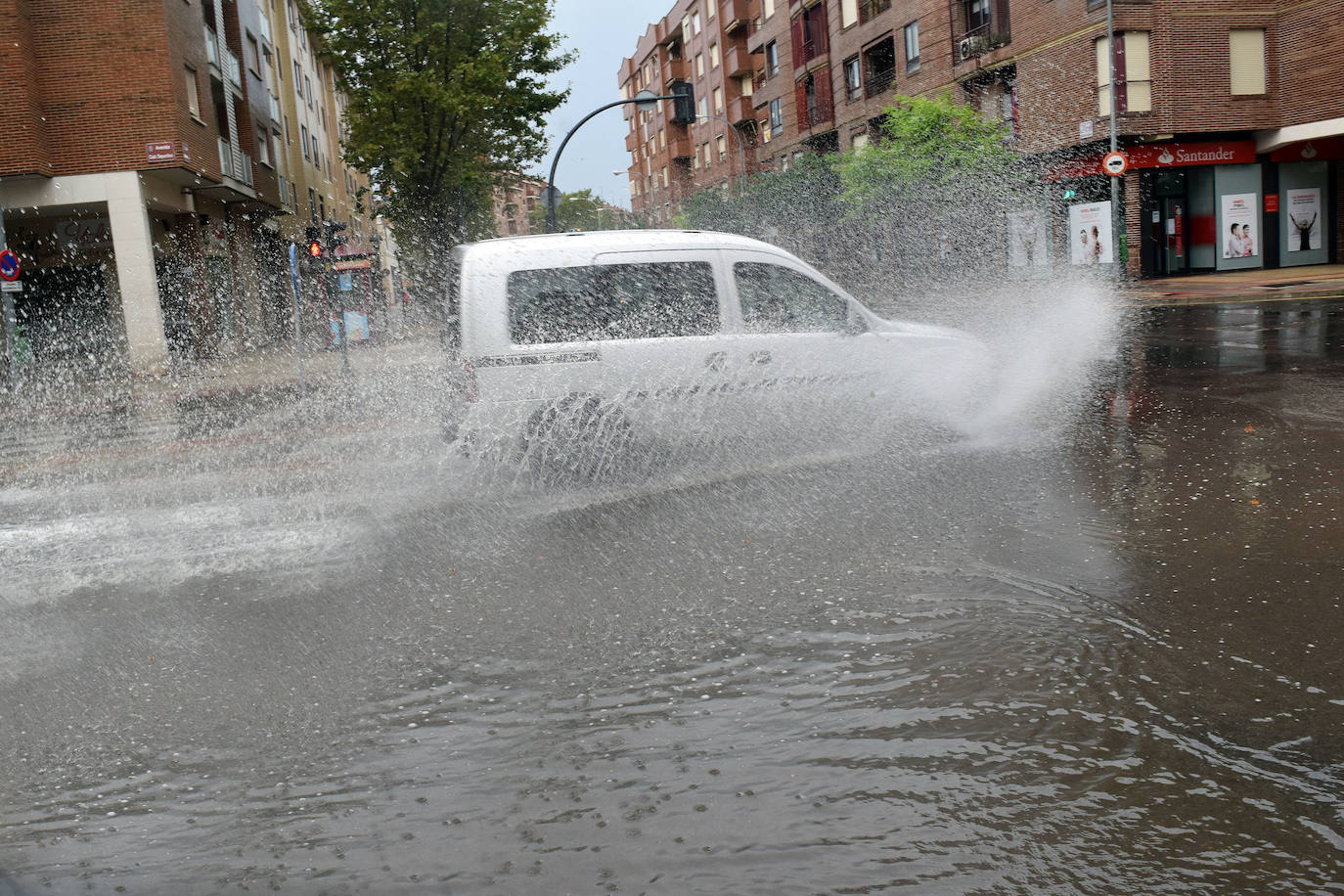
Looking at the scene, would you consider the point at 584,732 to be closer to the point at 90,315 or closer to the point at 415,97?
the point at 90,315

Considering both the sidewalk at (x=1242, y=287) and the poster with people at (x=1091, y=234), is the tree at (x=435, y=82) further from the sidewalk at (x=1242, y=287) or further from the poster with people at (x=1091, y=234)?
the sidewalk at (x=1242, y=287)

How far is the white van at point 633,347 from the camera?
7375mm

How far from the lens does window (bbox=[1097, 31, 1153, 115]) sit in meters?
30.5

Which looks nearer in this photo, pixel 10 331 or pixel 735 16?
pixel 10 331

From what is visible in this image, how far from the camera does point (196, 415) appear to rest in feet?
51.2

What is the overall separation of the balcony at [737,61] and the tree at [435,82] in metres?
28.5

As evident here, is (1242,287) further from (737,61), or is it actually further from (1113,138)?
(737,61)

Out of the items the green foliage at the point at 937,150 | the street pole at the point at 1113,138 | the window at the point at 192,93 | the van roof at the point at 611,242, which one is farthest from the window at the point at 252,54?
the van roof at the point at 611,242

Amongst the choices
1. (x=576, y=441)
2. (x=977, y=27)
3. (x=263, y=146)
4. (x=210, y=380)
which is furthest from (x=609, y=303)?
(x=977, y=27)

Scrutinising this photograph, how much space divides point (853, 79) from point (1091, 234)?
665 inches

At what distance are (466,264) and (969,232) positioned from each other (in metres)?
35.5

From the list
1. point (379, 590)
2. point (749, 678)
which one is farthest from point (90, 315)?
point (749, 678)

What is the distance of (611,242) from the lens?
302 inches

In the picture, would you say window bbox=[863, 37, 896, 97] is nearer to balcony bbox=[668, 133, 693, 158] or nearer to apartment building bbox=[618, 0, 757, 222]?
apartment building bbox=[618, 0, 757, 222]
